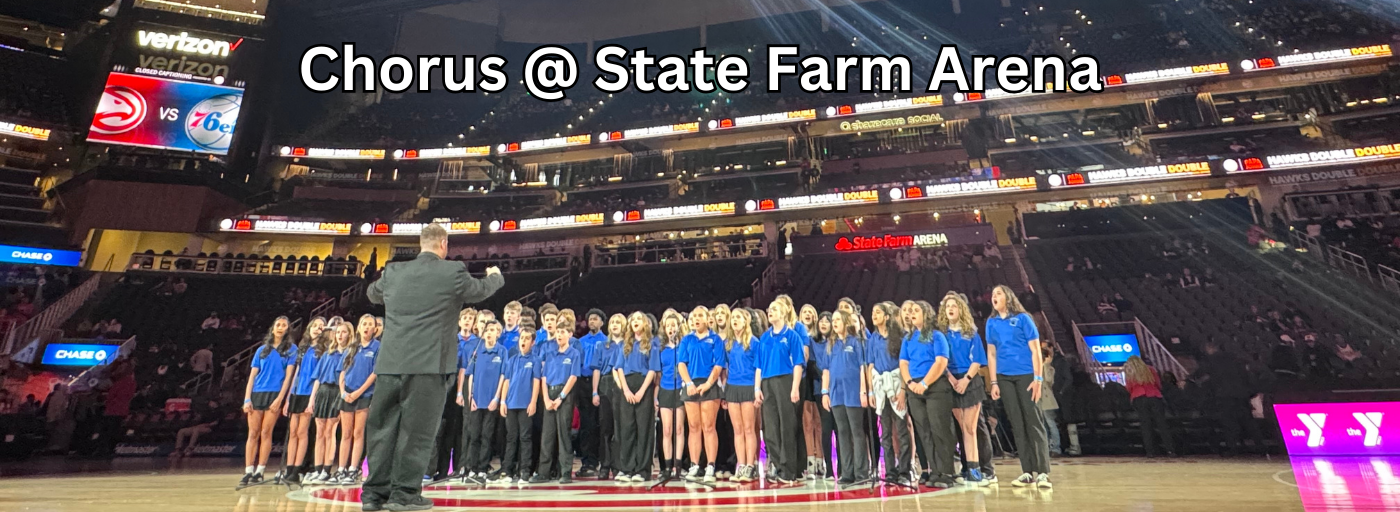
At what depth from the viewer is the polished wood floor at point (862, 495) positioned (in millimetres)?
3547

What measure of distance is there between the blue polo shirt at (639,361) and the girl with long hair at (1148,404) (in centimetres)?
713

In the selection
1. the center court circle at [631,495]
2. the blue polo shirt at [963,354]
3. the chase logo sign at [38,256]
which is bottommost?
the center court circle at [631,495]

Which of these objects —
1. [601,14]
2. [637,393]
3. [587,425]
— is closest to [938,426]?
[637,393]

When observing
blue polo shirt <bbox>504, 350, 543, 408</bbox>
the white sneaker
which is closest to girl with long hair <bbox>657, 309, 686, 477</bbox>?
blue polo shirt <bbox>504, 350, 543, 408</bbox>

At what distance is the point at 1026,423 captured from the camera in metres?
4.75

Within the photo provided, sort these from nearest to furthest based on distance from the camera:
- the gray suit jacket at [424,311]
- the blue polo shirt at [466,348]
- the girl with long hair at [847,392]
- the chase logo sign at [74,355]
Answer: the gray suit jacket at [424,311] → the girl with long hair at [847,392] → the blue polo shirt at [466,348] → the chase logo sign at [74,355]

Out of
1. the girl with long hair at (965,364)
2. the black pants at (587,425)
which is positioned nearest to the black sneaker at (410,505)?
the black pants at (587,425)

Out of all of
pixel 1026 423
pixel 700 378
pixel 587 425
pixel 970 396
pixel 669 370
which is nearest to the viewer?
pixel 1026 423

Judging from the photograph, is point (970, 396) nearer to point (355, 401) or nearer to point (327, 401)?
point (355, 401)

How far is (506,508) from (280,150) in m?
28.5

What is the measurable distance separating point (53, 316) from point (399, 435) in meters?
21.0

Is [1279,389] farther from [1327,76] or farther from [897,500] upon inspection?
[1327,76]

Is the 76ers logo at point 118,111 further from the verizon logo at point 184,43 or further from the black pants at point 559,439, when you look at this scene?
the black pants at point 559,439

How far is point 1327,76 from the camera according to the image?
23297 millimetres
